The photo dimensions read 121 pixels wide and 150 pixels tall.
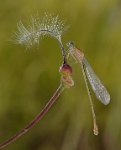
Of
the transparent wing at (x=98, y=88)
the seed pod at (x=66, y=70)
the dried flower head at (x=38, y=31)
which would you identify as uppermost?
the dried flower head at (x=38, y=31)

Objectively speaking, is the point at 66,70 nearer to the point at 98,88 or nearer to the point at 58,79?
the point at 98,88

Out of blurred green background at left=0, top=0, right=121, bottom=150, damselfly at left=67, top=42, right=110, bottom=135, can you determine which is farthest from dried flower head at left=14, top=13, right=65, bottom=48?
blurred green background at left=0, top=0, right=121, bottom=150

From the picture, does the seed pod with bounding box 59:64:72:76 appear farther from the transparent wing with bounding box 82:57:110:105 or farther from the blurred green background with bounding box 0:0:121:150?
the blurred green background with bounding box 0:0:121:150

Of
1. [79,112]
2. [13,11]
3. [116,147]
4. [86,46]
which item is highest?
[13,11]

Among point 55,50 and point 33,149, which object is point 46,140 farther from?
point 55,50

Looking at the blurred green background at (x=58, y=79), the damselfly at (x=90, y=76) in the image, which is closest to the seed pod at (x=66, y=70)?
the damselfly at (x=90, y=76)

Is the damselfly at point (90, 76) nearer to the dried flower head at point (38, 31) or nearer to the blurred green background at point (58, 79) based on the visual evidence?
the dried flower head at point (38, 31)

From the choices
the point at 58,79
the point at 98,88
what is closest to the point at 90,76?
the point at 98,88

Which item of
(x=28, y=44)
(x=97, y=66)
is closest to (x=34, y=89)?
(x=97, y=66)

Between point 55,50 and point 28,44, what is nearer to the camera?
point 28,44
